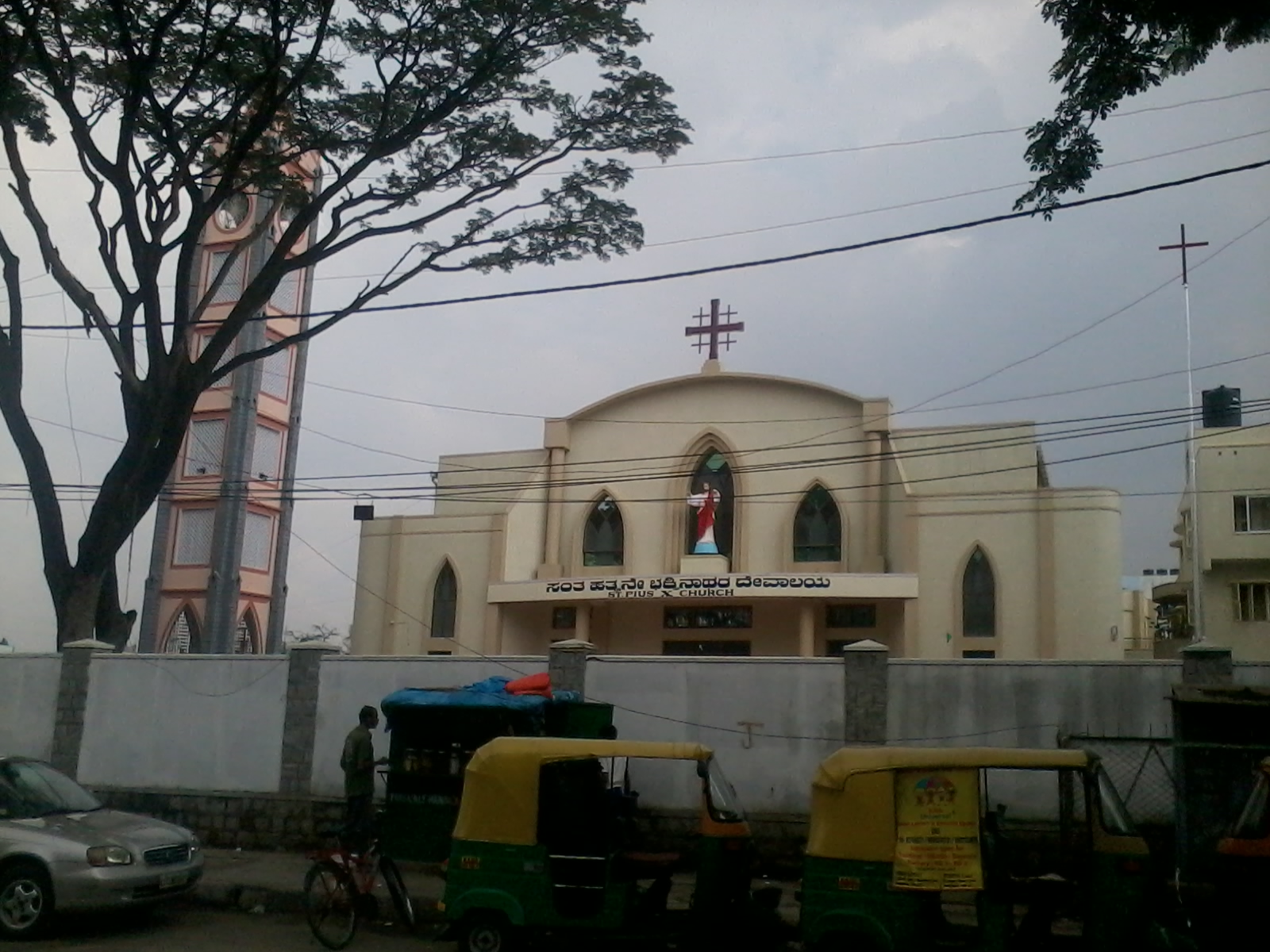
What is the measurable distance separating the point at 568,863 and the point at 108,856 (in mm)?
4132

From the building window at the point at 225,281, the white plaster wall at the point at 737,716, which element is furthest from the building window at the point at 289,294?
the white plaster wall at the point at 737,716

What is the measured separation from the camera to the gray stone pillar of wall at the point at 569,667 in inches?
580

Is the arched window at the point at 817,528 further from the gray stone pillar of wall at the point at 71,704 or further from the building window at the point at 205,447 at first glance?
the gray stone pillar of wall at the point at 71,704

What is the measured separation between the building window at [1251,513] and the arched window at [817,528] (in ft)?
32.6

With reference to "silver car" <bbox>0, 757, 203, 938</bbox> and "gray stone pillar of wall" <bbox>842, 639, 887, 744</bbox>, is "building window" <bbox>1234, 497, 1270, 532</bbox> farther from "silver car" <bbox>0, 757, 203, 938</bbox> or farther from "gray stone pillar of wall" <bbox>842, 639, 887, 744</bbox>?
"silver car" <bbox>0, 757, 203, 938</bbox>

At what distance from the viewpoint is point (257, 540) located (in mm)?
30922

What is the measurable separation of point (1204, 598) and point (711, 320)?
1377cm

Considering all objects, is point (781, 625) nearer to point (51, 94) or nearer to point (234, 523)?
point (234, 523)

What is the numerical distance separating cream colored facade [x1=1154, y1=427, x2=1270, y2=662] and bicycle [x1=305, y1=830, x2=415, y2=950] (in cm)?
2381

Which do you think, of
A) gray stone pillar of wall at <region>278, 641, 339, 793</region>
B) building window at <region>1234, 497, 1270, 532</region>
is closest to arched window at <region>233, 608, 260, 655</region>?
gray stone pillar of wall at <region>278, 641, 339, 793</region>

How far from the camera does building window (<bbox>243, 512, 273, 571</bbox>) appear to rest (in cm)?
3038

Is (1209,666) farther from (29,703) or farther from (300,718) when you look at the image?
(29,703)

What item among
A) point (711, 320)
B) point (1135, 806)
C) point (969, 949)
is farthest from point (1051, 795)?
point (711, 320)

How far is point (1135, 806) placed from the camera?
41.2ft
